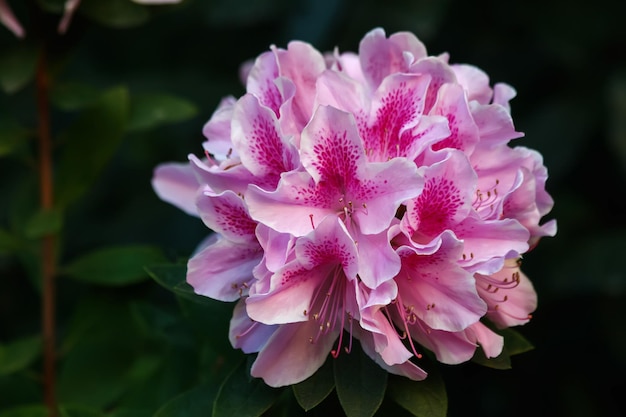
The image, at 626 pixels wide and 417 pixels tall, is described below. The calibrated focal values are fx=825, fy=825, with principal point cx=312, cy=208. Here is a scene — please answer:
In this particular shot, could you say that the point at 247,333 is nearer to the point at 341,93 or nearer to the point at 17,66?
the point at 341,93

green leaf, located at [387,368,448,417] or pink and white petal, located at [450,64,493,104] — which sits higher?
pink and white petal, located at [450,64,493,104]

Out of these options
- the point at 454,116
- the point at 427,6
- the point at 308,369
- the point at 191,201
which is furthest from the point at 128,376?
the point at 427,6

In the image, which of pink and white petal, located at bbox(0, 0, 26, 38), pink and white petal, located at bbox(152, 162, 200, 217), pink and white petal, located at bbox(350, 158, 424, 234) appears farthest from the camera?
pink and white petal, located at bbox(0, 0, 26, 38)

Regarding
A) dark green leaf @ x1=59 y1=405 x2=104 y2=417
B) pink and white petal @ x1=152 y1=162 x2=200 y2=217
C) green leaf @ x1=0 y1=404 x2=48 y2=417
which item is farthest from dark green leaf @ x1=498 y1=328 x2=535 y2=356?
green leaf @ x1=0 y1=404 x2=48 y2=417

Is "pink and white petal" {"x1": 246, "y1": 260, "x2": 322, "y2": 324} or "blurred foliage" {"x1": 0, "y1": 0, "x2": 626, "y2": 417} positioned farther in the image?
"blurred foliage" {"x1": 0, "y1": 0, "x2": 626, "y2": 417}

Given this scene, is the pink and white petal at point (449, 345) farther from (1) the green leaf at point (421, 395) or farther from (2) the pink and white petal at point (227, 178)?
(2) the pink and white petal at point (227, 178)

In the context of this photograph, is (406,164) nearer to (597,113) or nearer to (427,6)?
(427,6)

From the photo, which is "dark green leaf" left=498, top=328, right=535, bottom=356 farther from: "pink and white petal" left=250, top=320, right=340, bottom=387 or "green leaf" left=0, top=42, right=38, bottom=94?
"green leaf" left=0, top=42, right=38, bottom=94
